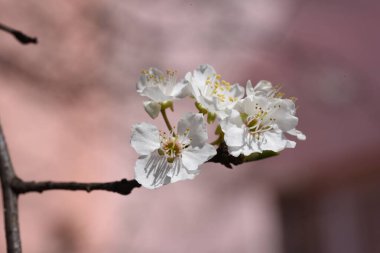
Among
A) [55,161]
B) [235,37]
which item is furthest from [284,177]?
[55,161]

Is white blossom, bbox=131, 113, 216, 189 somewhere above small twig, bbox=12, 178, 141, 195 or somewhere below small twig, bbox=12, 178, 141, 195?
above

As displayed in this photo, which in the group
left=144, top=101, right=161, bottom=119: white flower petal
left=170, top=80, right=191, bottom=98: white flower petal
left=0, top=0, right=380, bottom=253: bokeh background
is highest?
left=0, top=0, right=380, bottom=253: bokeh background

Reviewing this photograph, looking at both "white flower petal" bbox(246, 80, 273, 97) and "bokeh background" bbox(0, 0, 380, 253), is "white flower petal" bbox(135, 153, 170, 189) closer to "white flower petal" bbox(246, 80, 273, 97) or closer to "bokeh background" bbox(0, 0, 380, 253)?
"white flower petal" bbox(246, 80, 273, 97)

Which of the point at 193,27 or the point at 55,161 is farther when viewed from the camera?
the point at 193,27

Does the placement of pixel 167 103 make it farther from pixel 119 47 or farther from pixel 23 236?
pixel 119 47

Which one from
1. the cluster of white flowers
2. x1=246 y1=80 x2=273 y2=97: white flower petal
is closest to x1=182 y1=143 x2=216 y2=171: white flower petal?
the cluster of white flowers

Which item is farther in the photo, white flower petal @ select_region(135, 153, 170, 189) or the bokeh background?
the bokeh background

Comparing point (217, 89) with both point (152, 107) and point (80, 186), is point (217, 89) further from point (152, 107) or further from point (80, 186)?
point (80, 186)
